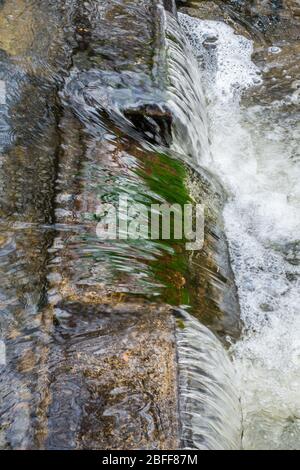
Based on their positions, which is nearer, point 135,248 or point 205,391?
point 205,391

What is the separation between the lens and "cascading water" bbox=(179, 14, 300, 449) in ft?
10.2

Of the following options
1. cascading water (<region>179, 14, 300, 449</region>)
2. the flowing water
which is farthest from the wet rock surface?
cascading water (<region>179, 14, 300, 449</region>)

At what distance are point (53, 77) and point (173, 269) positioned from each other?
6.12 feet

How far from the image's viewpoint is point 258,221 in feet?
13.8

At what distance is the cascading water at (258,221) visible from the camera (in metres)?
3.12

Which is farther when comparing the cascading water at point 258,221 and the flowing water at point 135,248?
the cascading water at point 258,221

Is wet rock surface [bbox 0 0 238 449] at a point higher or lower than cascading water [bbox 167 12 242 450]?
higher

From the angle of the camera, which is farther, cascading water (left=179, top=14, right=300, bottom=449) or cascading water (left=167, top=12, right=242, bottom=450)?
cascading water (left=179, top=14, right=300, bottom=449)

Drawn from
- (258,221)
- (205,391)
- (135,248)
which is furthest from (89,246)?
(258,221)

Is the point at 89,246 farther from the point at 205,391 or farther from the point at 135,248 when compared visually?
the point at 205,391

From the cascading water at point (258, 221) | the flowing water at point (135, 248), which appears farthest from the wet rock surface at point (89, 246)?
the cascading water at point (258, 221)

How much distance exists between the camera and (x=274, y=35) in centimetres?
619

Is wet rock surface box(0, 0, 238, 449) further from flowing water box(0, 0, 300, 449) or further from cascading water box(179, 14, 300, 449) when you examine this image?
cascading water box(179, 14, 300, 449)

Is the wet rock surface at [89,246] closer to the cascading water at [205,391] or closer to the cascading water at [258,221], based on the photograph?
the cascading water at [205,391]
